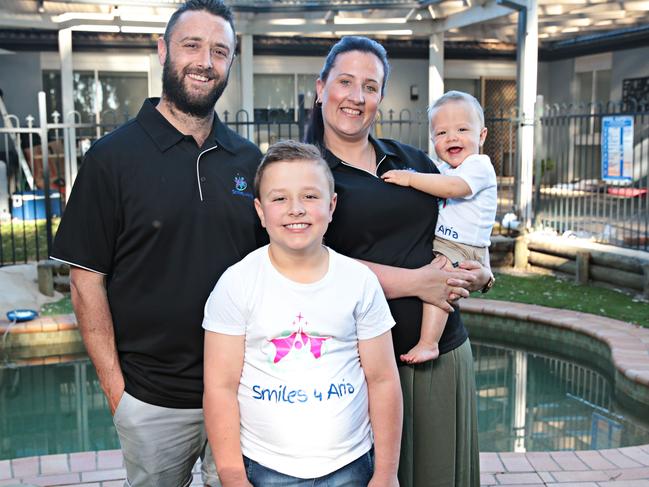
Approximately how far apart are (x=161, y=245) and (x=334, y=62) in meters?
0.76

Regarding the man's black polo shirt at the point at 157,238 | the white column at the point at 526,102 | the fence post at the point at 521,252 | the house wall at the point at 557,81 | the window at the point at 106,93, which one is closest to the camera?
the man's black polo shirt at the point at 157,238

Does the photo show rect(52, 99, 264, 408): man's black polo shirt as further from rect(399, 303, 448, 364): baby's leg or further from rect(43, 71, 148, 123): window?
rect(43, 71, 148, 123): window

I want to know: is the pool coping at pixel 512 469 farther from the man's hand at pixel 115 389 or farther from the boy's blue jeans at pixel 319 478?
the boy's blue jeans at pixel 319 478

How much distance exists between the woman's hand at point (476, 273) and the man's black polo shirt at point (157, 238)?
0.73 metres

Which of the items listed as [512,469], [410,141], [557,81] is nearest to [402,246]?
[512,469]

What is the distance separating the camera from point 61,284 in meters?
7.52

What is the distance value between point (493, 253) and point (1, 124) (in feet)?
28.6

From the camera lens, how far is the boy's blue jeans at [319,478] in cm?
188

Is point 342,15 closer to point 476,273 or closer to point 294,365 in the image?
point 476,273

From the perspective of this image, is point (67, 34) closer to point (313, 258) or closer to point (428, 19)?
point (428, 19)

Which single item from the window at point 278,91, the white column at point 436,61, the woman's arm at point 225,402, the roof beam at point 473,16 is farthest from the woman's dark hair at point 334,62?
the window at point 278,91

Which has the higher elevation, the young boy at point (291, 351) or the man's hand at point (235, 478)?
the young boy at point (291, 351)

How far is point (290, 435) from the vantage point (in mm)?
1874

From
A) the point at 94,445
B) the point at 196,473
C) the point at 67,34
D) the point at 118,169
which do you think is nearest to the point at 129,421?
the point at 118,169
